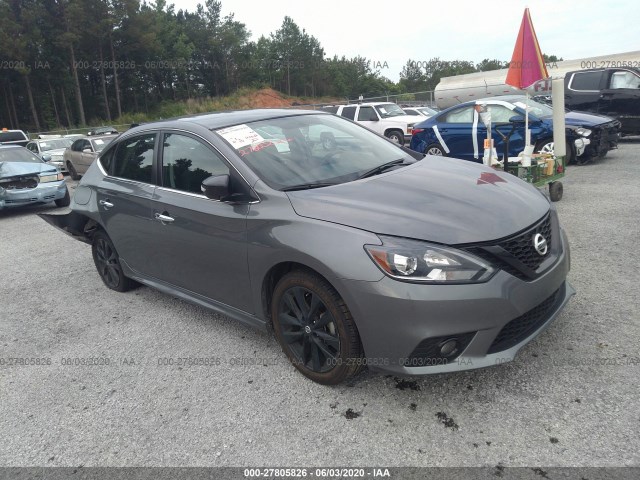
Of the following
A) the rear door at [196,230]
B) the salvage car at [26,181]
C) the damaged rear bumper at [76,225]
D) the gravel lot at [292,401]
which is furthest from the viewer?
the salvage car at [26,181]

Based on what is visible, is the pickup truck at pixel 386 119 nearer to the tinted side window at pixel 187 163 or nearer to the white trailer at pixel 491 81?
the white trailer at pixel 491 81

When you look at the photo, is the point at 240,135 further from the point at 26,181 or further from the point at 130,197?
the point at 26,181

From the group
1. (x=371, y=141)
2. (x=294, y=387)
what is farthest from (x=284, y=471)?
(x=371, y=141)

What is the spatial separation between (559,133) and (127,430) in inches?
268

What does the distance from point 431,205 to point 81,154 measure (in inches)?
587

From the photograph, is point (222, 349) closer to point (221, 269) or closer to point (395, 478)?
point (221, 269)

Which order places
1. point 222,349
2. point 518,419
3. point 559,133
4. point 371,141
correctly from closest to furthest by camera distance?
point 518,419 → point 222,349 → point 371,141 → point 559,133

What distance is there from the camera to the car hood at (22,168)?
9.88 m

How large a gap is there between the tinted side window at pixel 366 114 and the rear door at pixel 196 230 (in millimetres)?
14076

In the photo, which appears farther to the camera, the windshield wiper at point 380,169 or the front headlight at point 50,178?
the front headlight at point 50,178

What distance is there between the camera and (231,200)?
3.22m

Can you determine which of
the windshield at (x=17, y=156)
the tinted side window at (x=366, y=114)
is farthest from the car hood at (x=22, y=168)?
the tinted side window at (x=366, y=114)

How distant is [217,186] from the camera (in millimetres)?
3102

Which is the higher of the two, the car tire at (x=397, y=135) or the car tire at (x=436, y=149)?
the car tire at (x=436, y=149)
